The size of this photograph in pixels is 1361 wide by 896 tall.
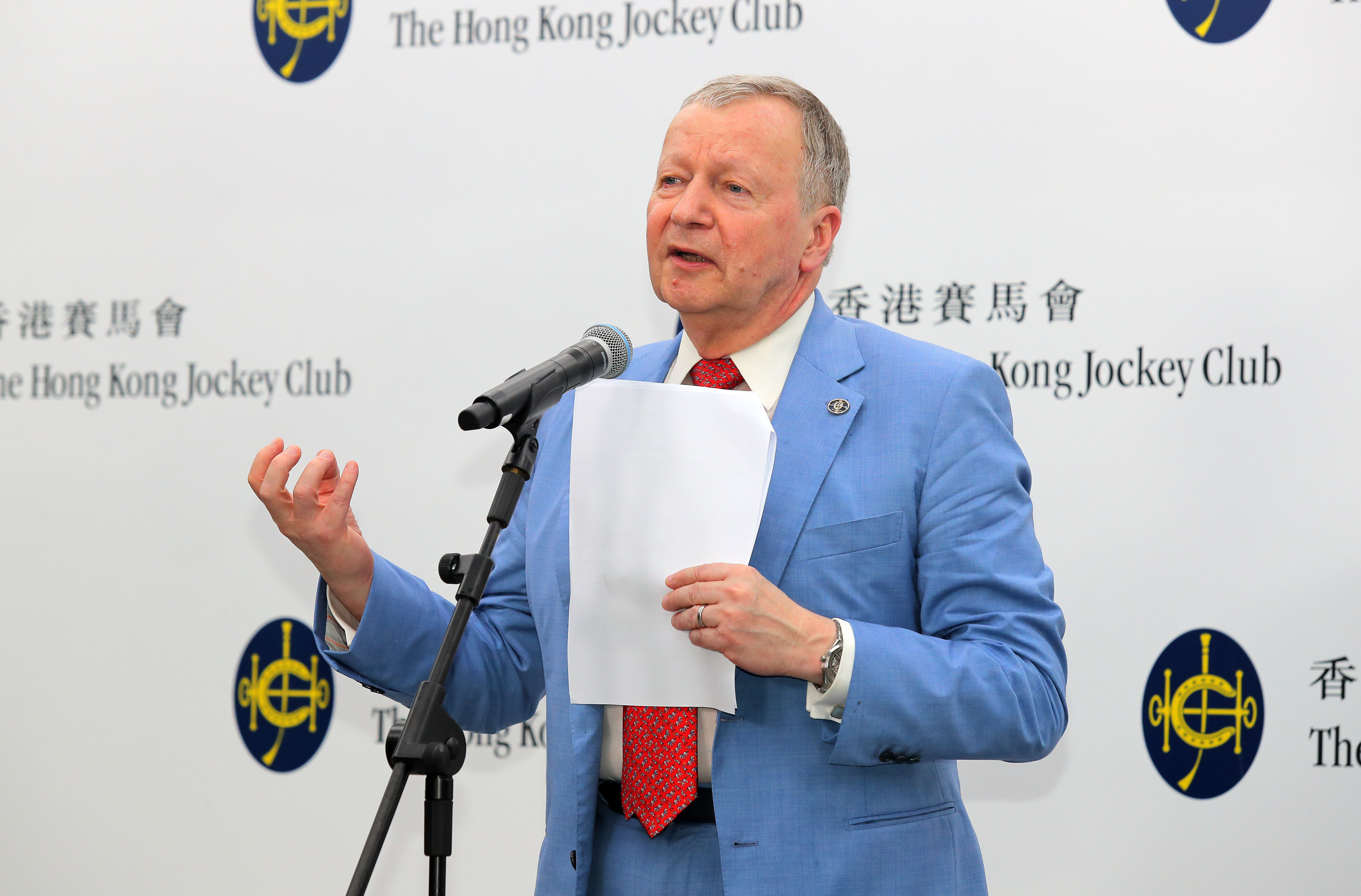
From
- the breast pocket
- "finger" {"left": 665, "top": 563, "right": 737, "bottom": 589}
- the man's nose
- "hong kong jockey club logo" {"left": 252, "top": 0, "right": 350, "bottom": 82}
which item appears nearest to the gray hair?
the man's nose

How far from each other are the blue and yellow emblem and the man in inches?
52.6

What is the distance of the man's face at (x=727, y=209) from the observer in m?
1.53

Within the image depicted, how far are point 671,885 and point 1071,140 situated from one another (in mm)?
1848

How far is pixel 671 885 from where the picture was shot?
1405 mm

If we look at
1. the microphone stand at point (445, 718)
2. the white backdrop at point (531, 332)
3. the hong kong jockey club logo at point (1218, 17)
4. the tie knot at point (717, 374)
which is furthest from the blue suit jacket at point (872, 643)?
the hong kong jockey club logo at point (1218, 17)

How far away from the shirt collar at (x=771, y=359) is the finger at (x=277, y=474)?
0.60 meters

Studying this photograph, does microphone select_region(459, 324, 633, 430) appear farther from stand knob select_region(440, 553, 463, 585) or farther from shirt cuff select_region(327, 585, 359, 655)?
shirt cuff select_region(327, 585, 359, 655)

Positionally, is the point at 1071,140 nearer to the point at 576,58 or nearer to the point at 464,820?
the point at 576,58

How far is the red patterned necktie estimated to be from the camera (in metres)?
1.39

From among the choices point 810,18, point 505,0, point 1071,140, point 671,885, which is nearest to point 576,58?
point 505,0

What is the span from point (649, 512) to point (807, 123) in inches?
25.4

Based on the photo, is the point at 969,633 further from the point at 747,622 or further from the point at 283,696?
the point at 283,696

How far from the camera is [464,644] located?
1.66 metres

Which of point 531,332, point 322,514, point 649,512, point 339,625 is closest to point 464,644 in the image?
point 339,625
